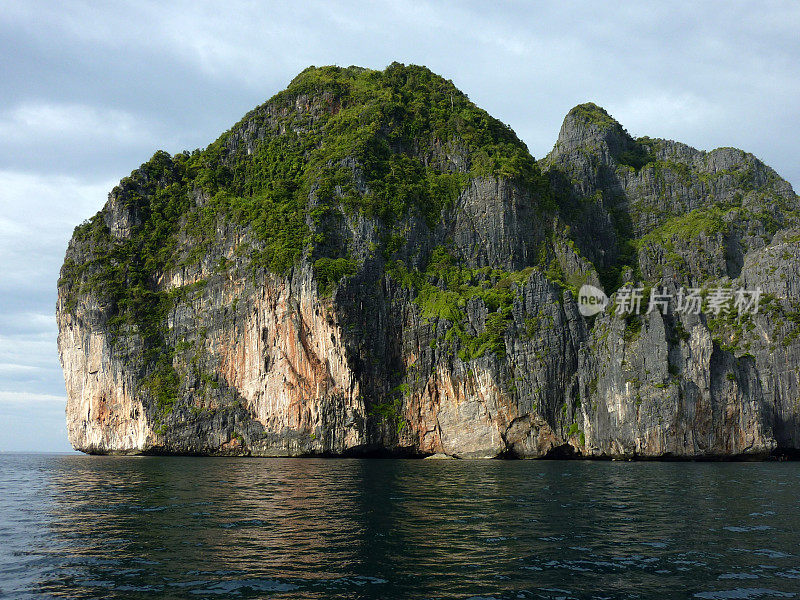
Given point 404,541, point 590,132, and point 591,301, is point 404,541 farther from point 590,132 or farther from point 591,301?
point 590,132

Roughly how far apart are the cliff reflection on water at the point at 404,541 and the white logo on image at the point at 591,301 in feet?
160

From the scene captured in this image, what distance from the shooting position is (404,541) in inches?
832

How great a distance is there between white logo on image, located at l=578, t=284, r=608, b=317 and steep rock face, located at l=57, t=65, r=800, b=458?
2305 mm

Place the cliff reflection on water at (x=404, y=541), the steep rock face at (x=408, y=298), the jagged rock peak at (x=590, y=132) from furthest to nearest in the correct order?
1. the jagged rock peak at (x=590, y=132)
2. the steep rock face at (x=408, y=298)
3. the cliff reflection on water at (x=404, y=541)

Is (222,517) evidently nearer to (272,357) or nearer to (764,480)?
(764,480)

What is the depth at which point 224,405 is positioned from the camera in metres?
92.5

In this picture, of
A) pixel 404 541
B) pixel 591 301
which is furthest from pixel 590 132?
pixel 404 541

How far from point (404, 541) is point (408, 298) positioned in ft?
242

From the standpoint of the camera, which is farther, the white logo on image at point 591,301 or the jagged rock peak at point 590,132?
the jagged rock peak at point 590,132

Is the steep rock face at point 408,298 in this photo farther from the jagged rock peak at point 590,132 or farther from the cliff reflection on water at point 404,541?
the cliff reflection on water at point 404,541

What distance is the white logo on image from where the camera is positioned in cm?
8659

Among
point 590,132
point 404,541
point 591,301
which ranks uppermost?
point 590,132

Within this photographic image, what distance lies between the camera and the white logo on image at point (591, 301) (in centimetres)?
8659

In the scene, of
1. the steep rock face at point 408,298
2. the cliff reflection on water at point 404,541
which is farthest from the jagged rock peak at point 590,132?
the cliff reflection on water at point 404,541
